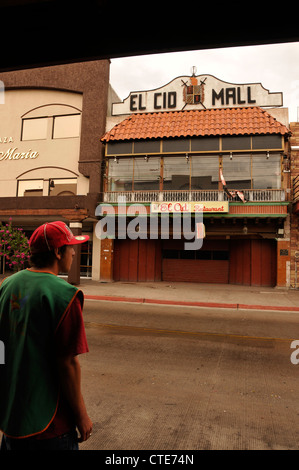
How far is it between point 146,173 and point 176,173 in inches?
72.7

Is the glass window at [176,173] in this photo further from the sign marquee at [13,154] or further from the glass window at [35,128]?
the sign marquee at [13,154]

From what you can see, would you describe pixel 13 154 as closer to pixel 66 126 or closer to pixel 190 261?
pixel 66 126

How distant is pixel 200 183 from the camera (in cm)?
1814

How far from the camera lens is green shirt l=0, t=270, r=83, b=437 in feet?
5.68

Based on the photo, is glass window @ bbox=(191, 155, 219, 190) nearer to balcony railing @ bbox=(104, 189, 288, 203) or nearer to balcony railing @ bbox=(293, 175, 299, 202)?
balcony railing @ bbox=(104, 189, 288, 203)

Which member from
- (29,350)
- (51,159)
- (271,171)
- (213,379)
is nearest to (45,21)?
(29,350)

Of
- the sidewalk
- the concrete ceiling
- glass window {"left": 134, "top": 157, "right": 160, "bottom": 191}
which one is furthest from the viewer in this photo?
glass window {"left": 134, "top": 157, "right": 160, "bottom": 191}

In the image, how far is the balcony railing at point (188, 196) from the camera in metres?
17.0

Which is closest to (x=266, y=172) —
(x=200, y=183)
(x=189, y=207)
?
(x=200, y=183)

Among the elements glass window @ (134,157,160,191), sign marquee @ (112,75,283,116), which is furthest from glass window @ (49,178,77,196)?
sign marquee @ (112,75,283,116)

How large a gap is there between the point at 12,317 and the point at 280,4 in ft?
10.9

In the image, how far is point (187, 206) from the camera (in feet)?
56.4

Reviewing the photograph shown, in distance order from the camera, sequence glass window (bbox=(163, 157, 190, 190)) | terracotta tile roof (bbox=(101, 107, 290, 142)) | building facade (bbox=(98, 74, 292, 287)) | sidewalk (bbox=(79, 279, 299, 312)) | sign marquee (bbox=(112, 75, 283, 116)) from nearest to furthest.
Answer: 1. sidewalk (bbox=(79, 279, 299, 312))
2. building facade (bbox=(98, 74, 292, 287))
3. terracotta tile roof (bbox=(101, 107, 290, 142))
4. glass window (bbox=(163, 157, 190, 190))
5. sign marquee (bbox=(112, 75, 283, 116))

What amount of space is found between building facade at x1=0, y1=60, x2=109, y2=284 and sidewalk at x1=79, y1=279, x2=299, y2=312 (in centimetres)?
466
